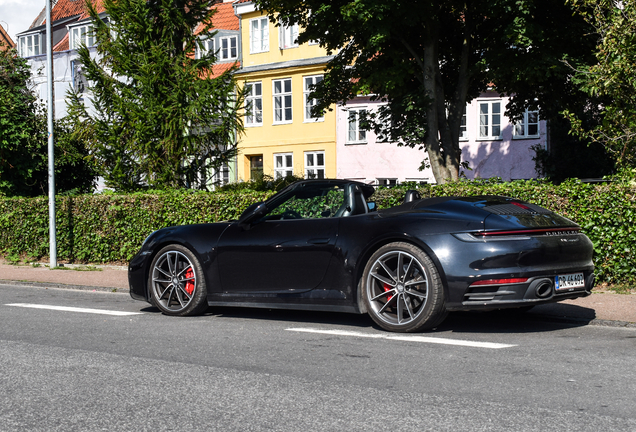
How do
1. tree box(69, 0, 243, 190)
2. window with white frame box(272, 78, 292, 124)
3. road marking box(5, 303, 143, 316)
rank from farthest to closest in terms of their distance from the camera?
window with white frame box(272, 78, 292, 124), tree box(69, 0, 243, 190), road marking box(5, 303, 143, 316)

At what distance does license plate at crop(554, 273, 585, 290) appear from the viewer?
6.86 m

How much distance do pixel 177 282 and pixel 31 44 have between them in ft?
159

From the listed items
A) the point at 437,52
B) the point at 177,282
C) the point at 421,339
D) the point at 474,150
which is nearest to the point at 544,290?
the point at 421,339

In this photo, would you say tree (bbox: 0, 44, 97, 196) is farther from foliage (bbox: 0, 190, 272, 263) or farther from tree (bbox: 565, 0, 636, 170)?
tree (bbox: 565, 0, 636, 170)

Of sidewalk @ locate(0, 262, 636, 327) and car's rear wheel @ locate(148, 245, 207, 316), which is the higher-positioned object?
car's rear wheel @ locate(148, 245, 207, 316)

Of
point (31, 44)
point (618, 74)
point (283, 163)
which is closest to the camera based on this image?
point (618, 74)

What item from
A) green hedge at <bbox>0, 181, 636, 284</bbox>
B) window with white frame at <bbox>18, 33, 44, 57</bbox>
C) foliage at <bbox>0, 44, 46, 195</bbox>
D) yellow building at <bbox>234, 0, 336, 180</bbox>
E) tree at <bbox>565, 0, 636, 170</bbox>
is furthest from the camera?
window with white frame at <bbox>18, 33, 44, 57</bbox>

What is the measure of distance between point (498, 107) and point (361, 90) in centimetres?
1753

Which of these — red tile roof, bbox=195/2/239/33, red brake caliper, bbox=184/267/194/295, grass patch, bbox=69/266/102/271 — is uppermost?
red tile roof, bbox=195/2/239/33

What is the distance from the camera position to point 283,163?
40156 mm

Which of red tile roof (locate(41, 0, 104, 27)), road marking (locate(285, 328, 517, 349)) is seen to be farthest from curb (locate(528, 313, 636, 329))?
red tile roof (locate(41, 0, 104, 27))

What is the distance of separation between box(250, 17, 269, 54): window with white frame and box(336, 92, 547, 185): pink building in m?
6.06

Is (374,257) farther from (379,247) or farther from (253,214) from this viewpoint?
(253,214)

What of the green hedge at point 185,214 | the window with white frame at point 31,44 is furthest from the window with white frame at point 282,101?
the green hedge at point 185,214
